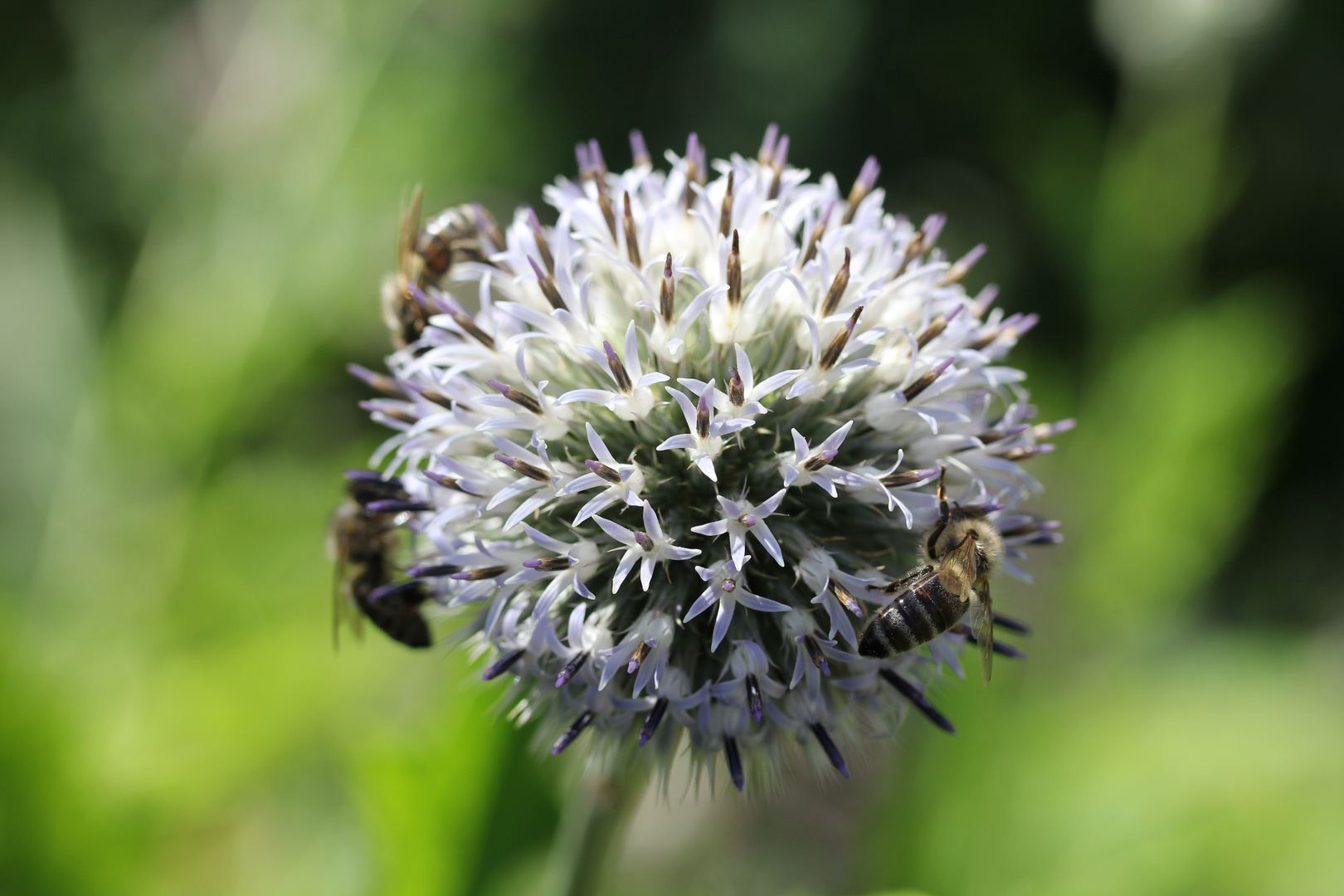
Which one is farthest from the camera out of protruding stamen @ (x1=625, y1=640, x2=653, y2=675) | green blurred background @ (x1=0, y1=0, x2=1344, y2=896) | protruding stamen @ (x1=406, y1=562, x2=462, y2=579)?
green blurred background @ (x1=0, y1=0, x2=1344, y2=896)

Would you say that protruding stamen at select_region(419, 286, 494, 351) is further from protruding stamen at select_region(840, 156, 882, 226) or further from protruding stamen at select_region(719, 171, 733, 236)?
protruding stamen at select_region(840, 156, 882, 226)

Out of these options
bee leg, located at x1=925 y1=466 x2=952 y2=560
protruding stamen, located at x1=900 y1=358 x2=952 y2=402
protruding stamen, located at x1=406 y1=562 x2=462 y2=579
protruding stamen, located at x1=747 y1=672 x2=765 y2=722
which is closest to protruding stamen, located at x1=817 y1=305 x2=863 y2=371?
protruding stamen, located at x1=900 y1=358 x2=952 y2=402

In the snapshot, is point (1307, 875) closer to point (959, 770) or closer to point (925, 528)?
point (959, 770)

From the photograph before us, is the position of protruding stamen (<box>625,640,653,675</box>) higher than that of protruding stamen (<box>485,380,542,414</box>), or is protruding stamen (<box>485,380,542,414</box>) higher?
protruding stamen (<box>485,380,542,414</box>)

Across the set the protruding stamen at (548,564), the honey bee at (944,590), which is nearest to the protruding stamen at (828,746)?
the honey bee at (944,590)

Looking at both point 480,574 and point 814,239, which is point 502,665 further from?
point 814,239

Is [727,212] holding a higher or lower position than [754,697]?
higher

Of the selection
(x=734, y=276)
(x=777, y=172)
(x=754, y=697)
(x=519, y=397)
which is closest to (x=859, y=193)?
(x=777, y=172)
